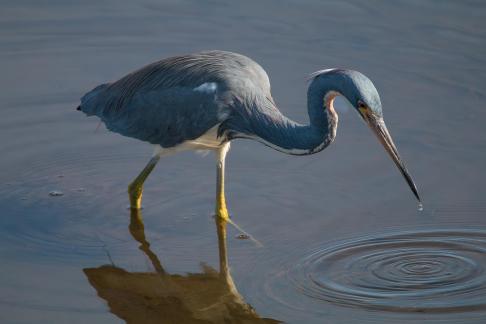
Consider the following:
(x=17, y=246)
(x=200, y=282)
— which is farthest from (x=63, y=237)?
(x=200, y=282)

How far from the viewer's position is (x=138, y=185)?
25.6ft

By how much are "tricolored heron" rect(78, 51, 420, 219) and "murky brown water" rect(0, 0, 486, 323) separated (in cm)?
52

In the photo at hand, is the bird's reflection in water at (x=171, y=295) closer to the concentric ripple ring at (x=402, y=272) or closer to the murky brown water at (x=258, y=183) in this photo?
the murky brown water at (x=258, y=183)

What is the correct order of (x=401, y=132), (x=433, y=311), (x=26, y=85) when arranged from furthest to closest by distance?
(x=26, y=85)
(x=401, y=132)
(x=433, y=311)

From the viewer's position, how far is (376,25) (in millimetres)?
10711

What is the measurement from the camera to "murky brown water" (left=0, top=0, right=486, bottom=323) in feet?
21.8

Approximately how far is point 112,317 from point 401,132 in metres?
3.49

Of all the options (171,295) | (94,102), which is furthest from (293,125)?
(94,102)

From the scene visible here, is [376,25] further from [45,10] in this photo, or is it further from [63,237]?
[63,237]

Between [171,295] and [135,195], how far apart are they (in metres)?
1.27

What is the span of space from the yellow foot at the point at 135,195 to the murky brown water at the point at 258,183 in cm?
12

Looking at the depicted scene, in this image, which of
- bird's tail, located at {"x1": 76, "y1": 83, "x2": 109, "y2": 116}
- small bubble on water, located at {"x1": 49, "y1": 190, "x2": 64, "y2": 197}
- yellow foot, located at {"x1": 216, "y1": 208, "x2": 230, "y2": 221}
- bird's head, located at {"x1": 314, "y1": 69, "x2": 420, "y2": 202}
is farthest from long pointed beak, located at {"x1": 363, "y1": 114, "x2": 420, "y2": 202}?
small bubble on water, located at {"x1": 49, "y1": 190, "x2": 64, "y2": 197}

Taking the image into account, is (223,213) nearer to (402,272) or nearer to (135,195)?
(135,195)

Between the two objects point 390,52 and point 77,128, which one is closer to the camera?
point 77,128
